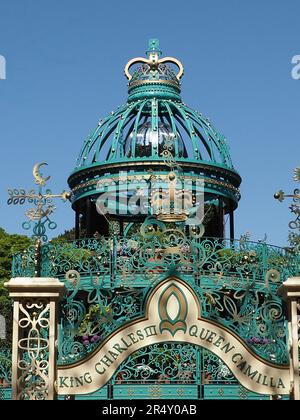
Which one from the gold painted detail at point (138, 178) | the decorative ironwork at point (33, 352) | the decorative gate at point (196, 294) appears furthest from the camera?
the gold painted detail at point (138, 178)

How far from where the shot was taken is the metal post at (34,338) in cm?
1061

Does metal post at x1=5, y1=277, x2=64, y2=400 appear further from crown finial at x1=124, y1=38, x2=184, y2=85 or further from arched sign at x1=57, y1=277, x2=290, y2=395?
crown finial at x1=124, y1=38, x2=184, y2=85

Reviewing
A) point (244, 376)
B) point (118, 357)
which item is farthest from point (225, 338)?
point (118, 357)

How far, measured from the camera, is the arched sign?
11.1 m

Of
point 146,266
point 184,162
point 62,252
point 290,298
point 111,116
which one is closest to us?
point 290,298

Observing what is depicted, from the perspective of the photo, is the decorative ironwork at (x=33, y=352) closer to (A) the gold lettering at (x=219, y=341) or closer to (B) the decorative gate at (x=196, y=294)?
(B) the decorative gate at (x=196, y=294)

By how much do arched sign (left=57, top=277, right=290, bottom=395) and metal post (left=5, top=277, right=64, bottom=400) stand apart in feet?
1.48

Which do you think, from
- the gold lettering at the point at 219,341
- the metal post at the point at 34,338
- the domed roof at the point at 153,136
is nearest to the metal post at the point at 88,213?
the domed roof at the point at 153,136

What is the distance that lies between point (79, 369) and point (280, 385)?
2.76 m

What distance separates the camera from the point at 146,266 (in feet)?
38.9

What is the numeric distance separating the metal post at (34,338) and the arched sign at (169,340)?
1.48 feet

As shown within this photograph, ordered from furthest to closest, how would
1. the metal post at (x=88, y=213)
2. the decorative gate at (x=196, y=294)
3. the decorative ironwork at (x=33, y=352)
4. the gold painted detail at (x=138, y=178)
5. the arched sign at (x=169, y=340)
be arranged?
1. the metal post at (x=88, y=213)
2. the gold painted detail at (x=138, y=178)
3. the decorative gate at (x=196, y=294)
4. the arched sign at (x=169, y=340)
5. the decorative ironwork at (x=33, y=352)

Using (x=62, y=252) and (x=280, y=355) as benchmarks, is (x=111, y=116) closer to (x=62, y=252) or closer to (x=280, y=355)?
(x=62, y=252)
